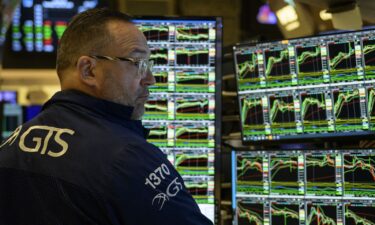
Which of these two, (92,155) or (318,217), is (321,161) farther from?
(92,155)

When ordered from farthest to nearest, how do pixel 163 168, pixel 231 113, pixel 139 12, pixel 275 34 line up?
pixel 275 34, pixel 139 12, pixel 231 113, pixel 163 168

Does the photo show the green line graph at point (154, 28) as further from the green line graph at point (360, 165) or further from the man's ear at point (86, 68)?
the man's ear at point (86, 68)

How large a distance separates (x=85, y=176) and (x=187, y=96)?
1304 millimetres

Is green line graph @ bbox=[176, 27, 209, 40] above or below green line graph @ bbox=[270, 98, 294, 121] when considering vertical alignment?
above

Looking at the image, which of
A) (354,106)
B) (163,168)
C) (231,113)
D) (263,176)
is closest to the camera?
(163,168)

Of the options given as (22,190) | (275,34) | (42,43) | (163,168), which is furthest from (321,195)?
(275,34)

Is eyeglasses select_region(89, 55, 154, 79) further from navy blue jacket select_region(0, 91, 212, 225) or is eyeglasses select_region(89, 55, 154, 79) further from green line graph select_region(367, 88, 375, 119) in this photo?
green line graph select_region(367, 88, 375, 119)

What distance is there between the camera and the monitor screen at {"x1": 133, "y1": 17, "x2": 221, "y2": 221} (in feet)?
8.97

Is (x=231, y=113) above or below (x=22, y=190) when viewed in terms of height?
above

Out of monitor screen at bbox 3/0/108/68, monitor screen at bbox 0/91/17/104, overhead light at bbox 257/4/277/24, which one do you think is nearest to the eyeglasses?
monitor screen at bbox 3/0/108/68

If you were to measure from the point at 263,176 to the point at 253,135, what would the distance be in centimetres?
18

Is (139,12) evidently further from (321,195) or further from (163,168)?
(163,168)

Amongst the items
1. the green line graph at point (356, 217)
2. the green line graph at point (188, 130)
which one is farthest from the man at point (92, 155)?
the green line graph at point (188, 130)

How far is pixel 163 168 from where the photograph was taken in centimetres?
157
